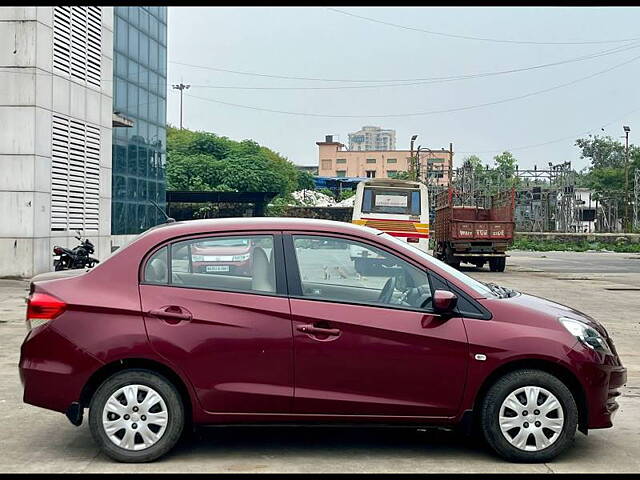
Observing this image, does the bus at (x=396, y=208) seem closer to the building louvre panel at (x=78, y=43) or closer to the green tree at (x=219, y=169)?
the building louvre panel at (x=78, y=43)

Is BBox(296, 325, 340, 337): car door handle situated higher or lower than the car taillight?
lower

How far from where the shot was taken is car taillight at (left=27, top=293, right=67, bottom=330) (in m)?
5.60

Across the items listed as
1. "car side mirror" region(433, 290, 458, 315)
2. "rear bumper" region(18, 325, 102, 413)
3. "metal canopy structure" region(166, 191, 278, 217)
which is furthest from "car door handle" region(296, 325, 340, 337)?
"metal canopy structure" region(166, 191, 278, 217)

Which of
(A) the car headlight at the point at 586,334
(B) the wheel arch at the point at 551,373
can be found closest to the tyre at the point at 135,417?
(B) the wheel arch at the point at 551,373

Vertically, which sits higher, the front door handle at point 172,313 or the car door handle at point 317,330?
the front door handle at point 172,313

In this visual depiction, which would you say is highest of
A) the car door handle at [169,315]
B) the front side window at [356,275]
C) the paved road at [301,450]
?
the front side window at [356,275]

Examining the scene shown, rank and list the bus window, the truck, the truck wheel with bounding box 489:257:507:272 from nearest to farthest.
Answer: the bus window, the truck, the truck wheel with bounding box 489:257:507:272

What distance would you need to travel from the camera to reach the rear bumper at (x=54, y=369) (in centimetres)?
552

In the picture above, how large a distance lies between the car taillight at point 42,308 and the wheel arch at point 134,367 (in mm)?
496

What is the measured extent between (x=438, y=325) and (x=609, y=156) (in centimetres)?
10953

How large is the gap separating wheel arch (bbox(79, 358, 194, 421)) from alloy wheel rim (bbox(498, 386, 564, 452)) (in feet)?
6.91

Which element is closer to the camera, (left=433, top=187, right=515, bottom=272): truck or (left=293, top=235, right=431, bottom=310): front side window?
(left=293, top=235, right=431, bottom=310): front side window

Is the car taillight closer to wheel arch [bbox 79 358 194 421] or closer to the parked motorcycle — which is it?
wheel arch [bbox 79 358 194 421]

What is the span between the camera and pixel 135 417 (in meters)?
5.51
